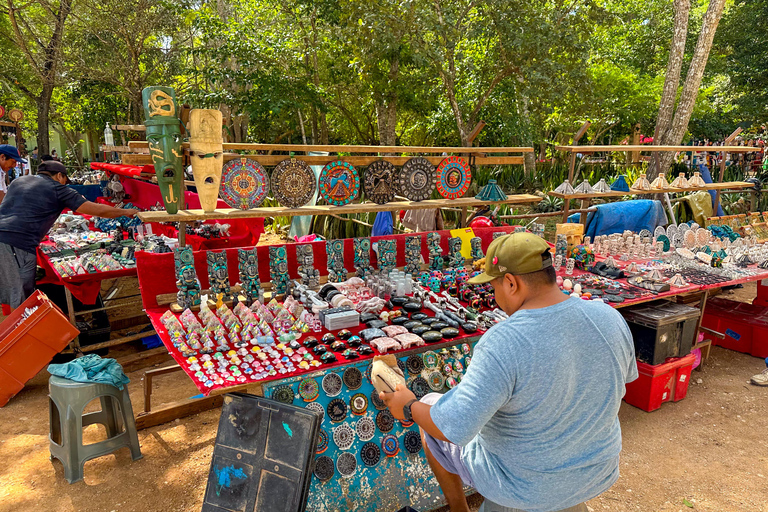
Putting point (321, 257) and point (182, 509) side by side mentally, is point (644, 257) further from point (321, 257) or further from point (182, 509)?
point (182, 509)

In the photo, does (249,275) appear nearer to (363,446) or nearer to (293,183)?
(293,183)

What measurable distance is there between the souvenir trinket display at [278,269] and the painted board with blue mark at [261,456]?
1193 mm

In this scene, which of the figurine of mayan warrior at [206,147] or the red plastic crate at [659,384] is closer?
the figurine of mayan warrior at [206,147]

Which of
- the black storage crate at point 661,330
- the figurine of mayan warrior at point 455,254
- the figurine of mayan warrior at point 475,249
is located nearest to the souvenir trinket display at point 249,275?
the figurine of mayan warrior at point 455,254

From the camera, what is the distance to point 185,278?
11.5 feet

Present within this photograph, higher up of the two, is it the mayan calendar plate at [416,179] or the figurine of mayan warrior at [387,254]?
the mayan calendar plate at [416,179]

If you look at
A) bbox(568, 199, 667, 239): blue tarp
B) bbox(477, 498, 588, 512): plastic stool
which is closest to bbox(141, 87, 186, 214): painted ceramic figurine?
bbox(477, 498, 588, 512): plastic stool

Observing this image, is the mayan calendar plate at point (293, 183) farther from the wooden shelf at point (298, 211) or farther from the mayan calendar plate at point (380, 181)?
the mayan calendar plate at point (380, 181)

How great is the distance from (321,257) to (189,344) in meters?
1.39

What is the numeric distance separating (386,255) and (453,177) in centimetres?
117

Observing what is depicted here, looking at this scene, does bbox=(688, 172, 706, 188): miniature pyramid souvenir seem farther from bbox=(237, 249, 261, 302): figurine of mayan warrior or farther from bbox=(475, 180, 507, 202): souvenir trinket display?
bbox=(237, 249, 261, 302): figurine of mayan warrior

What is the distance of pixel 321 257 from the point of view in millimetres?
4160

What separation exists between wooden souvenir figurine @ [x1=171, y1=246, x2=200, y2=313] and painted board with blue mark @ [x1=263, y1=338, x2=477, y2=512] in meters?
1.14

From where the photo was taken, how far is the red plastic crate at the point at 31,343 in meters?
3.99
